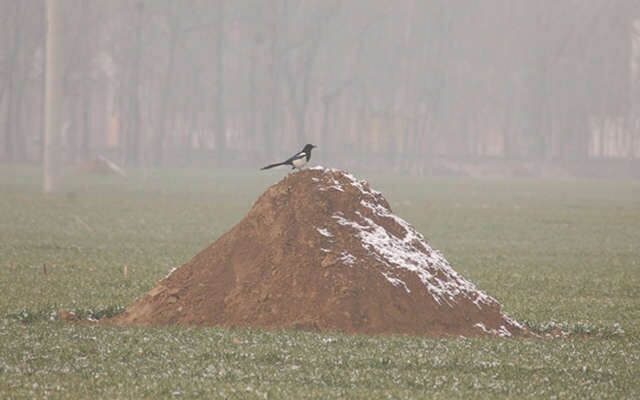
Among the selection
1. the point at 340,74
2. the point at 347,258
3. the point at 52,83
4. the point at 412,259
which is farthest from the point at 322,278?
the point at 340,74

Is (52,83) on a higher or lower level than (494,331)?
higher

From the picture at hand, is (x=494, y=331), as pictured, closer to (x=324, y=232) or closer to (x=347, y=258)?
(x=347, y=258)

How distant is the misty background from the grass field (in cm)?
4840

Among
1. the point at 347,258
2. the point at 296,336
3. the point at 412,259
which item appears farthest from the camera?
the point at 412,259

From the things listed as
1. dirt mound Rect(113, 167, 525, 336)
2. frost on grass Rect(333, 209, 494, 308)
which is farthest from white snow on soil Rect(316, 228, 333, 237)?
frost on grass Rect(333, 209, 494, 308)

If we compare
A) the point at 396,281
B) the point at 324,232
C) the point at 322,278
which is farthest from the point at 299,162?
the point at 396,281

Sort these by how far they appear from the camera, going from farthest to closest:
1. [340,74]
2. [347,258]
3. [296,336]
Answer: [340,74] < [347,258] < [296,336]

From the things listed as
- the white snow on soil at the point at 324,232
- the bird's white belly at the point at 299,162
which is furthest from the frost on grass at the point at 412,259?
the bird's white belly at the point at 299,162

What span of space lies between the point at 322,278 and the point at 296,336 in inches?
46.1

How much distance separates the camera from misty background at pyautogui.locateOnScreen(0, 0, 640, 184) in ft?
282

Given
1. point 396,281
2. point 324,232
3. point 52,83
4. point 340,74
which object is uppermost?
point 340,74

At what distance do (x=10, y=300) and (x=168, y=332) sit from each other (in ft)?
13.0

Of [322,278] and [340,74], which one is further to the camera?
[340,74]

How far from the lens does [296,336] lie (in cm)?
1416
